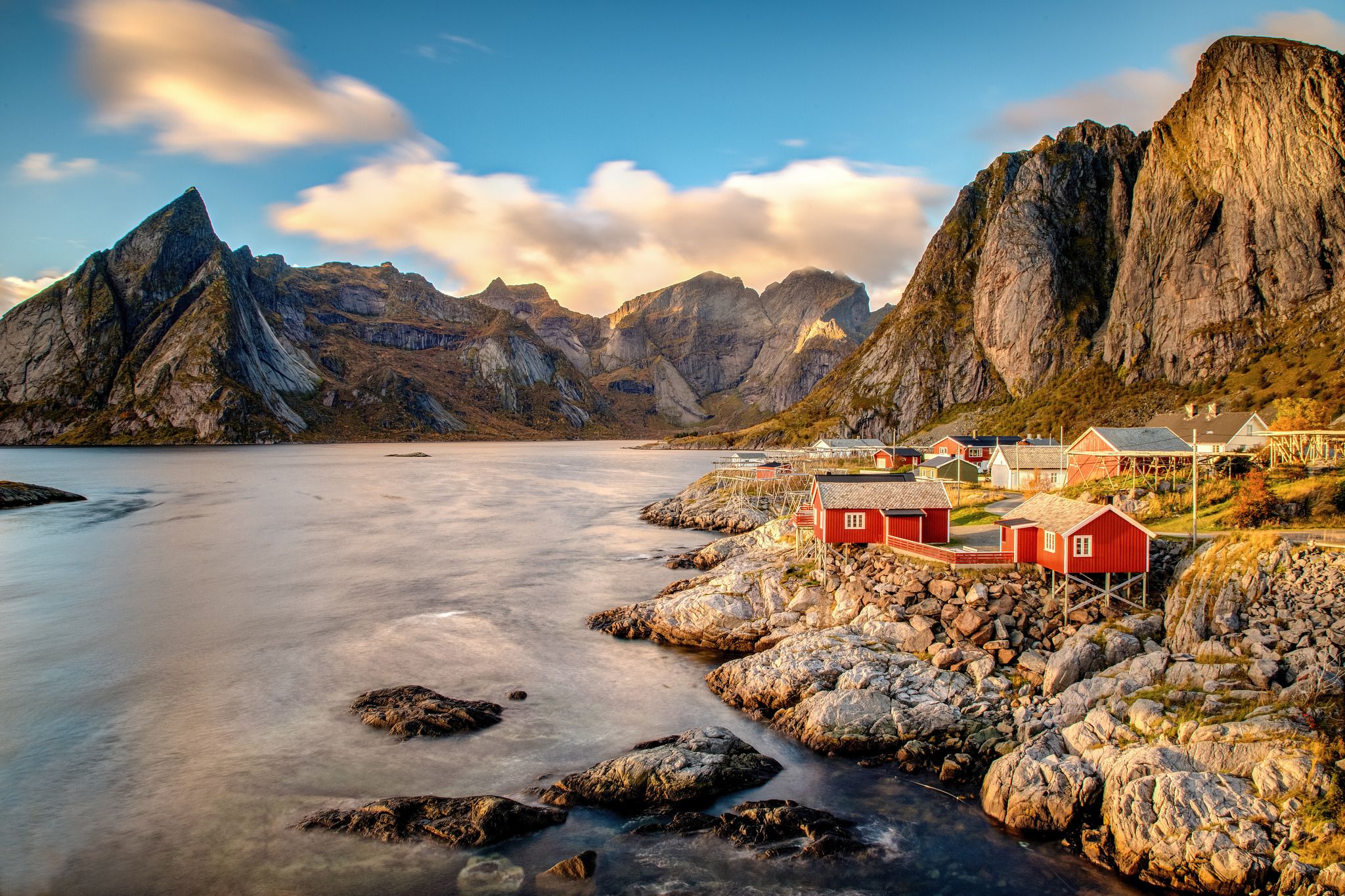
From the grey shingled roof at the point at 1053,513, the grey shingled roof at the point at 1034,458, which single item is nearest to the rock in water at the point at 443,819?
the grey shingled roof at the point at 1053,513

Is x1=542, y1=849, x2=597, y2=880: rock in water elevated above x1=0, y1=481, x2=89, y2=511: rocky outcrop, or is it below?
below

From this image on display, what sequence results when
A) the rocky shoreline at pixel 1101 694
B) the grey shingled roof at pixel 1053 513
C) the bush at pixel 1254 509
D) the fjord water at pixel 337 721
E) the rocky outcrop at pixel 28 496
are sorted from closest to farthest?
the rocky shoreline at pixel 1101 694 → the fjord water at pixel 337 721 → the grey shingled roof at pixel 1053 513 → the bush at pixel 1254 509 → the rocky outcrop at pixel 28 496

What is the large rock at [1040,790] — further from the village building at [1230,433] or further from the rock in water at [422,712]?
the village building at [1230,433]

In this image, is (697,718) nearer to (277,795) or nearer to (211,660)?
(277,795)

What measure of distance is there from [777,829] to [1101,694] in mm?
12226

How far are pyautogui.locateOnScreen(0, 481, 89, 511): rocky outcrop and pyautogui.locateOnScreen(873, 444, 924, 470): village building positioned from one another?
105760 millimetres

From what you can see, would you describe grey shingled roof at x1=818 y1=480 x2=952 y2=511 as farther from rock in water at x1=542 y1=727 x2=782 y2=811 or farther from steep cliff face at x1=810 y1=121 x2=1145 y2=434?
steep cliff face at x1=810 y1=121 x2=1145 y2=434

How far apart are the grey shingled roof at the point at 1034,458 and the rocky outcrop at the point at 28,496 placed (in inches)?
4422

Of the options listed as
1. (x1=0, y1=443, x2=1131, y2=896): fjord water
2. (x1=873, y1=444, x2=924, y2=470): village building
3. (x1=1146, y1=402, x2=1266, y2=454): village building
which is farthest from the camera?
(x1=873, y1=444, x2=924, y2=470): village building

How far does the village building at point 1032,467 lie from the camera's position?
2349 inches

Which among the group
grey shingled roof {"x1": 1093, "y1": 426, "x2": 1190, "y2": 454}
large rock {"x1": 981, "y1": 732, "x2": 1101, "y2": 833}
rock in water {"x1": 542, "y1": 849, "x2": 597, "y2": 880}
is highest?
grey shingled roof {"x1": 1093, "y1": 426, "x2": 1190, "y2": 454}

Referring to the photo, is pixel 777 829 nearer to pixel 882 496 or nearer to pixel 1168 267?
pixel 882 496

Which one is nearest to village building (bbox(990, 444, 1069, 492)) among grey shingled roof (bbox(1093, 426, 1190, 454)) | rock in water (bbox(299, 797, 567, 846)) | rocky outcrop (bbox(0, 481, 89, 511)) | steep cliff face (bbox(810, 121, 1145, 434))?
grey shingled roof (bbox(1093, 426, 1190, 454))

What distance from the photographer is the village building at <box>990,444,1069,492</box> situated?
5966 cm
